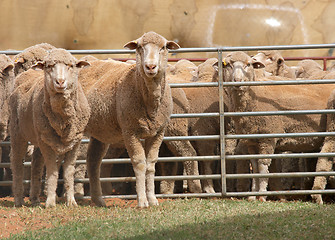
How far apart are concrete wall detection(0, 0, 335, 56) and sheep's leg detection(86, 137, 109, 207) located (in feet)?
38.8

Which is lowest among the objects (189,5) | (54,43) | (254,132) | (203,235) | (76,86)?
(203,235)

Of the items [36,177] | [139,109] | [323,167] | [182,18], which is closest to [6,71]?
[36,177]

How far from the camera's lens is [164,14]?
763 inches

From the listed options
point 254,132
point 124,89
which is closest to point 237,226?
point 124,89

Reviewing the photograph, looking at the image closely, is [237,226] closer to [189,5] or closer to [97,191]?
[97,191]

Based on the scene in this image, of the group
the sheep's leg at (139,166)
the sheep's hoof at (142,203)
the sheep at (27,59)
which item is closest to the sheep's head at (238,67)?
the sheep's leg at (139,166)

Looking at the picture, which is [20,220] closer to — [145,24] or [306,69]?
[306,69]

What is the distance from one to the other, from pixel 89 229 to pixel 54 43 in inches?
571

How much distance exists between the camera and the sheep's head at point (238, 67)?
8.49 m

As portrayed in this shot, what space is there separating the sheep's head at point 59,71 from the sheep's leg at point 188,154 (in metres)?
2.40

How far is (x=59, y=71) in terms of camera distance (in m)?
6.79

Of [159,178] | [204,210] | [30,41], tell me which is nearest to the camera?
[204,210]

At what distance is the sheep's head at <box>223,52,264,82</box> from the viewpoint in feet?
27.9

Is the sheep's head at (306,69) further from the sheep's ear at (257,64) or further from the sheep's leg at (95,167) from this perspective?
the sheep's leg at (95,167)
